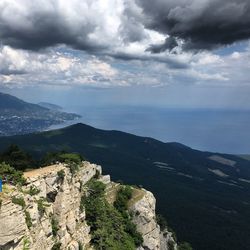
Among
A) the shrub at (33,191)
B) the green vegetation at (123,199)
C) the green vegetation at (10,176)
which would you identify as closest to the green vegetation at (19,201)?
the green vegetation at (10,176)

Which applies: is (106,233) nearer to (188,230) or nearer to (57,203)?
(57,203)

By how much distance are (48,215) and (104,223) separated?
52.2 ft

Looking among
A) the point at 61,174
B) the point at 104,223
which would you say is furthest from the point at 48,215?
the point at 104,223

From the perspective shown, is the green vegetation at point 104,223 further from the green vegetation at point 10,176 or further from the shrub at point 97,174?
the green vegetation at point 10,176

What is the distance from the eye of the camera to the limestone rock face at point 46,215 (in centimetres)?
3497

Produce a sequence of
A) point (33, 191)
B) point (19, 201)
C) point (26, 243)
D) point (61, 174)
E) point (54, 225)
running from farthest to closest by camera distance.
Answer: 1. point (61, 174)
2. point (54, 225)
3. point (33, 191)
4. point (19, 201)
5. point (26, 243)

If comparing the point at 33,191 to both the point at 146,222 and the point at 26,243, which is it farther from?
the point at 146,222

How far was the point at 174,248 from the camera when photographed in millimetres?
80125

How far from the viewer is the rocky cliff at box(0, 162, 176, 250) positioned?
35281 mm

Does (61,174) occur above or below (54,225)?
above

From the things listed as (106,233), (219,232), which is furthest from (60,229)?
(219,232)

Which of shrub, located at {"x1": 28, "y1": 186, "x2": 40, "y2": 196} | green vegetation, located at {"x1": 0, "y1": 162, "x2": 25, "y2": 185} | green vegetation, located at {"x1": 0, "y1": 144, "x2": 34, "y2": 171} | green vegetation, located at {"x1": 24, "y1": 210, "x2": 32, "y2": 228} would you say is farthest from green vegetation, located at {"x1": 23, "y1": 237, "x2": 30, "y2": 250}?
green vegetation, located at {"x1": 0, "y1": 144, "x2": 34, "y2": 171}

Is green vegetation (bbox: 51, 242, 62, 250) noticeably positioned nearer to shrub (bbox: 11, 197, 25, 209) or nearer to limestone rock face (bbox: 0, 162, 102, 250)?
limestone rock face (bbox: 0, 162, 102, 250)

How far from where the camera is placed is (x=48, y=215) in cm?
4431
